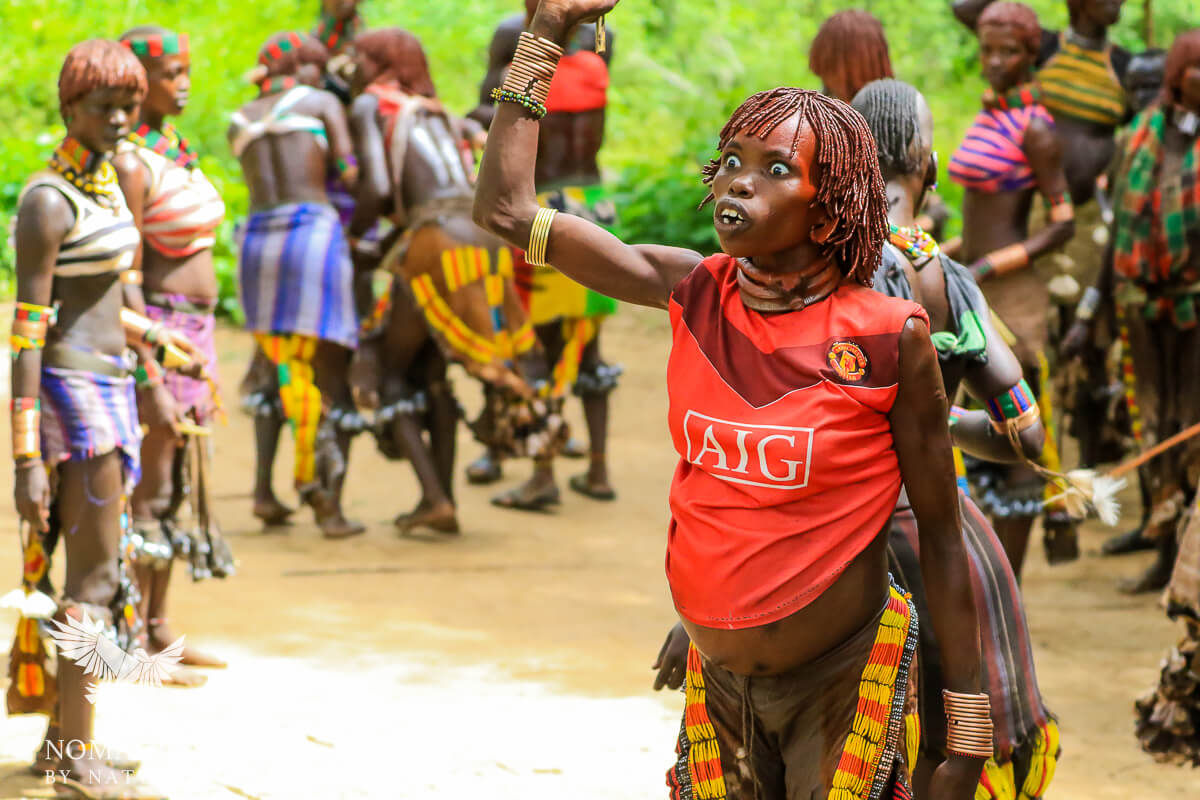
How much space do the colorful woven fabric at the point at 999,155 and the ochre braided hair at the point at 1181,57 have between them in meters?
0.54

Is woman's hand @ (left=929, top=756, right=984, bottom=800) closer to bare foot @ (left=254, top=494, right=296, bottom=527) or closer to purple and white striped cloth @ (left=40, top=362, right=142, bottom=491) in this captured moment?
purple and white striped cloth @ (left=40, top=362, right=142, bottom=491)

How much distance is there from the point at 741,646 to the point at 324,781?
2.29 m

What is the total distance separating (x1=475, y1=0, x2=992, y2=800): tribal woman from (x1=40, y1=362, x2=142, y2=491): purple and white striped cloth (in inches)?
78.4

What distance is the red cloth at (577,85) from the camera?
803 centimetres

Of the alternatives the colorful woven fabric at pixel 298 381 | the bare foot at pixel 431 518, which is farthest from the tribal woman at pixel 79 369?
the bare foot at pixel 431 518

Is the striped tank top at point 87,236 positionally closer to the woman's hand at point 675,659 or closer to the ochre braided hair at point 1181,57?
the woman's hand at point 675,659

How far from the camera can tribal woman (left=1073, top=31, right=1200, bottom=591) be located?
6.02 meters

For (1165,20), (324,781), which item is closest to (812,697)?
(324,781)

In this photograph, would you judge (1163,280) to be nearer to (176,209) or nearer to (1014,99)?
(1014,99)

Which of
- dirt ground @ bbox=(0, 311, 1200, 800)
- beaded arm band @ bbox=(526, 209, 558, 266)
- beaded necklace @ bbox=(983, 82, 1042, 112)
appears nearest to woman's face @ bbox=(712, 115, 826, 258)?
beaded arm band @ bbox=(526, 209, 558, 266)

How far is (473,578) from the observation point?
691 centimetres

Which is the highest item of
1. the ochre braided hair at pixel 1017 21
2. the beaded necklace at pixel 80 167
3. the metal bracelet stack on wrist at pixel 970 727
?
the ochre braided hair at pixel 1017 21

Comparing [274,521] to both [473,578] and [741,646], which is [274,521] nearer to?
[473,578]

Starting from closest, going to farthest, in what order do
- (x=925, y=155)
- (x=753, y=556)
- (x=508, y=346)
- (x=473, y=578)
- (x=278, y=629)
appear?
(x=753, y=556) → (x=925, y=155) → (x=278, y=629) → (x=473, y=578) → (x=508, y=346)
